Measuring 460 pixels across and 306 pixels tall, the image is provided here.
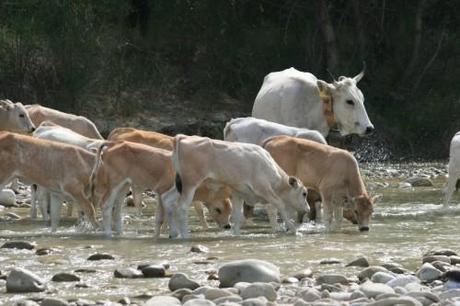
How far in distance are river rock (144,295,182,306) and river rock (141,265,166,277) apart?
4.50 ft

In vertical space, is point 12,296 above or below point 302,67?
below

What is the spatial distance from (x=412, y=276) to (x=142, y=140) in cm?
691

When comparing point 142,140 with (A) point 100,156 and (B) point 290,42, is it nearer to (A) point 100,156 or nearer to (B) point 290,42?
(A) point 100,156

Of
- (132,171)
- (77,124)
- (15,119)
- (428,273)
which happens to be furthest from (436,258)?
(15,119)

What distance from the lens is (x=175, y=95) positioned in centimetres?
2898

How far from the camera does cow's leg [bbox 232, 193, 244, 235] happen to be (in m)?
13.5

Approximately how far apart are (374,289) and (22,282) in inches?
104

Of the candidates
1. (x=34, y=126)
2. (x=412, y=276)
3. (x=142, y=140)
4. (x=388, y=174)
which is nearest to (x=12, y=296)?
(x=412, y=276)

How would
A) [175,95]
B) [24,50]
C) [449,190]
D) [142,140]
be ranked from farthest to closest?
[175,95], [24,50], [449,190], [142,140]

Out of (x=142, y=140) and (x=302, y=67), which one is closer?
(x=142, y=140)

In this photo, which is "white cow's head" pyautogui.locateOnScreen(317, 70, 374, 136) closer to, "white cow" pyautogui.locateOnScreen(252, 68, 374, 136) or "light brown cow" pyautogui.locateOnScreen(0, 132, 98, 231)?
"white cow" pyautogui.locateOnScreen(252, 68, 374, 136)

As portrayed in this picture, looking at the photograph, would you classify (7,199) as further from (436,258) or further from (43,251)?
(436,258)

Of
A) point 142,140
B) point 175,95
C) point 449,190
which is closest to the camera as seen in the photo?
point 142,140

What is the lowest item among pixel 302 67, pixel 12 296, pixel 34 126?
pixel 12 296
